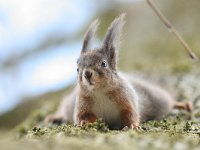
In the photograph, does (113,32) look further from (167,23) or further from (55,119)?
(55,119)

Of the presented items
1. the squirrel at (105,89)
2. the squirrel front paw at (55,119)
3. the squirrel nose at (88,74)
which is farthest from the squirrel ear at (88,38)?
the squirrel front paw at (55,119)

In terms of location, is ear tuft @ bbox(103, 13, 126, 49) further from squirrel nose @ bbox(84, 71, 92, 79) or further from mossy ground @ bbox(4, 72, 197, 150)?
mossy ground @ bbox(4, 72, 197, 150)

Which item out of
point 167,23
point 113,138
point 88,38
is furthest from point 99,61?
point 113,138

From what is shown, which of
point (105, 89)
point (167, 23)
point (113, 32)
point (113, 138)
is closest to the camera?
point (113, 138)

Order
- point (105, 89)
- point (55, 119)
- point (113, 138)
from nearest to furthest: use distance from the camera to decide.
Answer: point (113, 138), point (105, 89), point (55, 119)

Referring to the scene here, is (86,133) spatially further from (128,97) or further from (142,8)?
(142,8)

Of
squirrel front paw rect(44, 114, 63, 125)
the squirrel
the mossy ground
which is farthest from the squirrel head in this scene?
squirrel front paw rect(44, 114, 63, 125)
